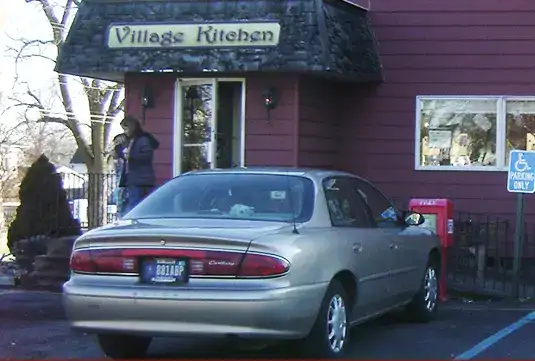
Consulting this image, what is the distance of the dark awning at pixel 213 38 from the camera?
11.6m

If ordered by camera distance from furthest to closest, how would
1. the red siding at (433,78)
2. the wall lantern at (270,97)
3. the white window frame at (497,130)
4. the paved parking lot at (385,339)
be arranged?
the white window frame at (497,130), the red siding at (433,78), the wall lantern at (270,97), the paved parking lot at (385,339)

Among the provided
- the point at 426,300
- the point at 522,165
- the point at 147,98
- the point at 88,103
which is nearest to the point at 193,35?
the point at 147,98

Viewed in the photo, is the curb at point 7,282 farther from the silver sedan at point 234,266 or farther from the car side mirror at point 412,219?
the car side mirror at point 412,219

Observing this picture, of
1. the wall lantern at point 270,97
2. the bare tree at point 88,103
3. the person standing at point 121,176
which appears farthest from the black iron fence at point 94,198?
the bare tree at point 88,103

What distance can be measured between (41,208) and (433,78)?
21.2 feet

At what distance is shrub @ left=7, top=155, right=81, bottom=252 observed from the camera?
13.6 m

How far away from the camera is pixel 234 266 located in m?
6.00

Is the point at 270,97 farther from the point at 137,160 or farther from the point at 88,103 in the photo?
the point at 88,103

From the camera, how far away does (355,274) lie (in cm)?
695

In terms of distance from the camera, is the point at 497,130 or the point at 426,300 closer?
the point at 426,300

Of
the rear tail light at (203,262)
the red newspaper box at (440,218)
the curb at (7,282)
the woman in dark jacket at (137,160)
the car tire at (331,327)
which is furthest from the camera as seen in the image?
the curb at (7,282)

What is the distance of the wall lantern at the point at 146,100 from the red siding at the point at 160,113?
51 mm

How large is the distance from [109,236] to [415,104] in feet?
26.1

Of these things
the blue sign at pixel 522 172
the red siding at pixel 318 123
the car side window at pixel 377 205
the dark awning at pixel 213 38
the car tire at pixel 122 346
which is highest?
the dark awning at pixel 213 38
